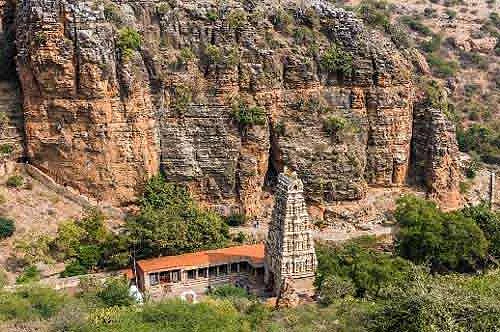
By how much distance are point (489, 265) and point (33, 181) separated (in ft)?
76.2

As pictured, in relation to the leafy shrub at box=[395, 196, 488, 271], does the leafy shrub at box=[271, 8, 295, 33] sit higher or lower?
higher

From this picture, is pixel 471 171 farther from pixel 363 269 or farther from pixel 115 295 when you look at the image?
pixel 115 295

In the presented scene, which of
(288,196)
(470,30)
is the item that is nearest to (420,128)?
(288,196)

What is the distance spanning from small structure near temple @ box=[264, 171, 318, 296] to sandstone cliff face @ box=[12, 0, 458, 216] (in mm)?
7518

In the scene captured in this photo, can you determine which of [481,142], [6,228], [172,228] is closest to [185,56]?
[172,228]

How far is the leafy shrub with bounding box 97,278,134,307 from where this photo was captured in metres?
26.8

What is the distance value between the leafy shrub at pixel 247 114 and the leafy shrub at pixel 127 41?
624cm

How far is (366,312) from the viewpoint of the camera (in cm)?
2292

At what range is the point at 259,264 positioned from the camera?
32.1 metres

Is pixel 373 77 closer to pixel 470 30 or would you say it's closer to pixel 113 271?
pixel 113 271

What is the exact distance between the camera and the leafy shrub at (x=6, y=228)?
103 ft

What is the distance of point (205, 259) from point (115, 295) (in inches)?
231

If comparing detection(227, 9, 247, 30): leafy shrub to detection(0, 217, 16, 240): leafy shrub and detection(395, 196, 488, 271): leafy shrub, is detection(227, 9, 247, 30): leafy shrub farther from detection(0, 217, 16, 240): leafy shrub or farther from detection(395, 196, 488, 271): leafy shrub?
detection(0, 217, 16, 240): leafy shrub

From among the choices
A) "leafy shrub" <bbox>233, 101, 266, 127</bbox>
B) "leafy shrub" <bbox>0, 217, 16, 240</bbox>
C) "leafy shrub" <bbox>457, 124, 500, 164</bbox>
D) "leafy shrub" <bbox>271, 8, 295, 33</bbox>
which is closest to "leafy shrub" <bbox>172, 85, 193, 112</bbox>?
"leafy shrub" <bbox>233, 101, 266, 127</bbox>
